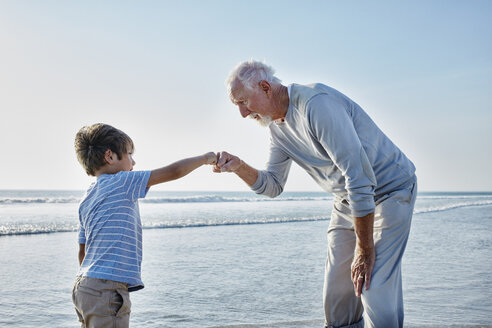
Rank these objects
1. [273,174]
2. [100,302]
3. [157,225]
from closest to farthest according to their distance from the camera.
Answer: [100,302] → [273,174] → [157,225]

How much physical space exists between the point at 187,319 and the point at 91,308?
202 cm

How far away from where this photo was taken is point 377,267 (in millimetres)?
2572

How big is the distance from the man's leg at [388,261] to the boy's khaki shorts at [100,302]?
123cm

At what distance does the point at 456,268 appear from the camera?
21.6ft

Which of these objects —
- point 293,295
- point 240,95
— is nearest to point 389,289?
point 240,95

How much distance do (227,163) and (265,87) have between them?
61 centimetres

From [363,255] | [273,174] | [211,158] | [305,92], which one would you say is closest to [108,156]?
[211,158]

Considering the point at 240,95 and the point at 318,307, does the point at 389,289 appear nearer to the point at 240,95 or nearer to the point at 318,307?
the point at 240,95

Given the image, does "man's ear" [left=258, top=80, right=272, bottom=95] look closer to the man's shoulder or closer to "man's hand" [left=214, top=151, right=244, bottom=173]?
the man's shoulder

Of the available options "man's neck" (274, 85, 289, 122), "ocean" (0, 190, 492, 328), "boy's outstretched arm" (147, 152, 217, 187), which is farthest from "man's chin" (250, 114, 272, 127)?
"ocean" (0, 190, 492, 328)

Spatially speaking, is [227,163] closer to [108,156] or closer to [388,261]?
[108,156]

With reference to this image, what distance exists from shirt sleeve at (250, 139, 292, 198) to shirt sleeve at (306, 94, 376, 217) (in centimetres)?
81

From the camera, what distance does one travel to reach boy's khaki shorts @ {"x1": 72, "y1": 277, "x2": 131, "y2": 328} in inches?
94.1

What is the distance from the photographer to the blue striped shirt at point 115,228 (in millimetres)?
2459
